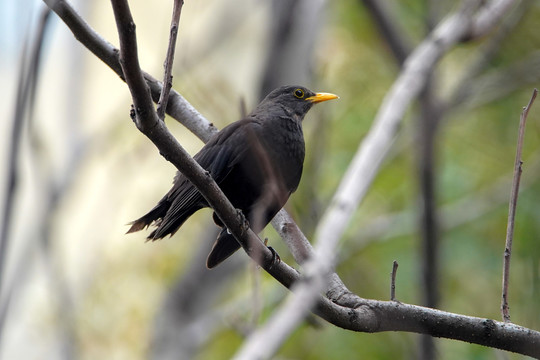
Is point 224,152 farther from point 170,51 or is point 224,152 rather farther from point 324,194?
point 324,194

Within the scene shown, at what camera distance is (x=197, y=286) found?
27.0 feet

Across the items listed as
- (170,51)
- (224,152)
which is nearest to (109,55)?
(170,51)

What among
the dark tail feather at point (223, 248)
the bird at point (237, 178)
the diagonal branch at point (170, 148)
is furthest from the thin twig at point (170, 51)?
the dark tail feather at point (223, 248)

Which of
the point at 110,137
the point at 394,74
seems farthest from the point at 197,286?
the point at 394,74

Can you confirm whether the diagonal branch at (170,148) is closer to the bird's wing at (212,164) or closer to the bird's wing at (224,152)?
the bird's wing at (212,164)

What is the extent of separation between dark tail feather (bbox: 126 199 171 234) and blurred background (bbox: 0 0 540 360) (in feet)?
3.15

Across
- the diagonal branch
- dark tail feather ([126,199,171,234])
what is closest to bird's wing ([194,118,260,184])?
dark tail feather ([126,199,171,234])

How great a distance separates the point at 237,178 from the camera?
4.55 m

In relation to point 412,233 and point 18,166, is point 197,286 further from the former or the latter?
point 18,166

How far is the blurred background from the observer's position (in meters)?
6.02

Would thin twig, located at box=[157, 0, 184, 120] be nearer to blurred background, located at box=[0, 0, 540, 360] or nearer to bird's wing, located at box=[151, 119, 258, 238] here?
bird's wing, located at box=[151, 119, 258, 238]

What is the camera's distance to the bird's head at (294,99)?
5.53m

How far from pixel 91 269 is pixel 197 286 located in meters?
1.38

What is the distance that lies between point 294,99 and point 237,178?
144 cm
